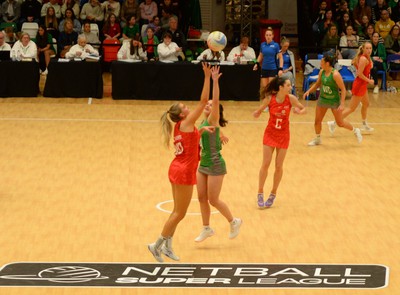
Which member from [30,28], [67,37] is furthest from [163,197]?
[30,28]

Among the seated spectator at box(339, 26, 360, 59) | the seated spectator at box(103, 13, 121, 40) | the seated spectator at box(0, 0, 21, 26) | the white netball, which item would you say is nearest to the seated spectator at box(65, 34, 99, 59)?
the seated spectator at box(103, 13, 121, 40)

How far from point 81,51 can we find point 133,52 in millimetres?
1386

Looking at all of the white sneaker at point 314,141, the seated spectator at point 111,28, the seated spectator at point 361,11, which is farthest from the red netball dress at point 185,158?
the seated spectator at point 361,11

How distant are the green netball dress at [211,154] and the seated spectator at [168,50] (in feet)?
41.5

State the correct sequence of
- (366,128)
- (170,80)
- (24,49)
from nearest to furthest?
(366,128) < (170,80) < (24,49)

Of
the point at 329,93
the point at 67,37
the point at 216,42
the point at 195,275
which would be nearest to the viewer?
the point at 195,275

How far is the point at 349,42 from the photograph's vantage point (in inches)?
1013

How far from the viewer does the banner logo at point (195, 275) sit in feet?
31.8

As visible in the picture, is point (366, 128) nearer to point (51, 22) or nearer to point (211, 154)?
point (211, 154)

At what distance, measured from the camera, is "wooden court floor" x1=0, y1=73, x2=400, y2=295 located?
35.3 ft

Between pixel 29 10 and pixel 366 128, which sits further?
pixel 29 10

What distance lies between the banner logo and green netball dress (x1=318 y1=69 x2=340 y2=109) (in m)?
6.71

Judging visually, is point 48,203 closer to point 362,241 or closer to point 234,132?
point 362,241

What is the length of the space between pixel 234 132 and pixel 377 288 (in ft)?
30.8
